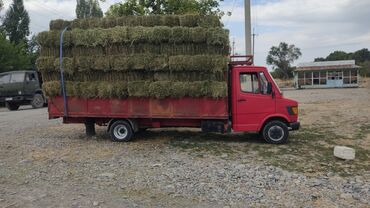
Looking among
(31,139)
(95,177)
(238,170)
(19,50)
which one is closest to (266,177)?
(238,170)

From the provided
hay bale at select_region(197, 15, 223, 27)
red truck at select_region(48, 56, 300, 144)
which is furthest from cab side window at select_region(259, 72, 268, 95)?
hay bale at select_region(197, 15, 223, 27)

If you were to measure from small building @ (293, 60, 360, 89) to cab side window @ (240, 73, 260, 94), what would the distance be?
176 feet

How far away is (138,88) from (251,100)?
2992 mm

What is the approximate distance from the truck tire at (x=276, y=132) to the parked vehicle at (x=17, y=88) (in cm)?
1735

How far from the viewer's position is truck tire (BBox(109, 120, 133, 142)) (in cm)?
1259

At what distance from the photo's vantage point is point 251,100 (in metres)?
11.9

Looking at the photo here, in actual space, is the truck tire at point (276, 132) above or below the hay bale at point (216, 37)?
below

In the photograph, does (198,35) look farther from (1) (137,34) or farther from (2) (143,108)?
(2) (143,108)

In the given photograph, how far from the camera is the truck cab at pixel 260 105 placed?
39.0ft

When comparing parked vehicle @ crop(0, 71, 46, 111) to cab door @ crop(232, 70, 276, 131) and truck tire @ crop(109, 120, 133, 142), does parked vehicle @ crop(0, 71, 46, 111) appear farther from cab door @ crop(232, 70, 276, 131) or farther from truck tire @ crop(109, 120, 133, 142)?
cab door @ crop(232, 70, 276, 131)

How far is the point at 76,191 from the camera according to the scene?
7609 millimetres

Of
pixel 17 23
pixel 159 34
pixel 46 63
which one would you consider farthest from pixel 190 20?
pixel 17 23

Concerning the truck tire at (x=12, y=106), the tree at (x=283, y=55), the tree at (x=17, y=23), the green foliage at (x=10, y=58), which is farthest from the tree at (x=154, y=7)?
the tree at (x=283, y=55)

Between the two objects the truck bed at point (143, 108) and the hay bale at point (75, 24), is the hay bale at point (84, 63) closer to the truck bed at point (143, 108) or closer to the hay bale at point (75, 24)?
the truck bed at point (143, 108)
